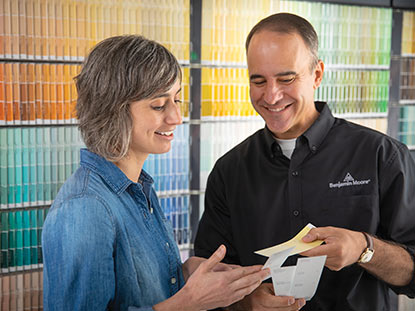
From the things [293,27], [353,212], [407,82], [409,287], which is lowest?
[409,287]

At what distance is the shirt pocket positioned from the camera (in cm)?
188

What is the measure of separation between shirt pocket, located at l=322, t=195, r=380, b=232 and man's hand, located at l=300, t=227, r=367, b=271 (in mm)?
316

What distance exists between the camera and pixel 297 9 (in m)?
4.00

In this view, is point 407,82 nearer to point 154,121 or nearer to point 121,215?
point 154,121

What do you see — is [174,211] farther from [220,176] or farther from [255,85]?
[255,85]

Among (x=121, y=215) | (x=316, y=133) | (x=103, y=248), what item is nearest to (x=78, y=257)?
(x=103, y=248)

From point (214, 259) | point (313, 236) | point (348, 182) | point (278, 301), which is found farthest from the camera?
point (348, 182)

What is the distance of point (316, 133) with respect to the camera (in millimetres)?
1995

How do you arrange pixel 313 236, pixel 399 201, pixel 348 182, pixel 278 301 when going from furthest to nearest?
pixel 348 182, pixel 399 201, pixel 278 301, pixel 313 236

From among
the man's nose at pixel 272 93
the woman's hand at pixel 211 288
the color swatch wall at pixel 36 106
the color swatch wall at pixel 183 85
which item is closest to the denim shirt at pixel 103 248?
the woman's hand at pixel 211 288

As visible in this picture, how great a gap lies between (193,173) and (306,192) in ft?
6.47

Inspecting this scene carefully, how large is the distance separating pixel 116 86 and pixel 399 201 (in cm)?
111

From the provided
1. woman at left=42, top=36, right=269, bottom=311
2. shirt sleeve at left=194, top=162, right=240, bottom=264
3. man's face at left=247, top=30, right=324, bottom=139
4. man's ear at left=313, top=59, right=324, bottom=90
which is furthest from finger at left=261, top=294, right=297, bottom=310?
man's ear at left=313, top=59, right=324, bottom=90

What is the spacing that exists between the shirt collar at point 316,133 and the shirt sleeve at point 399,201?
0.26 meters
